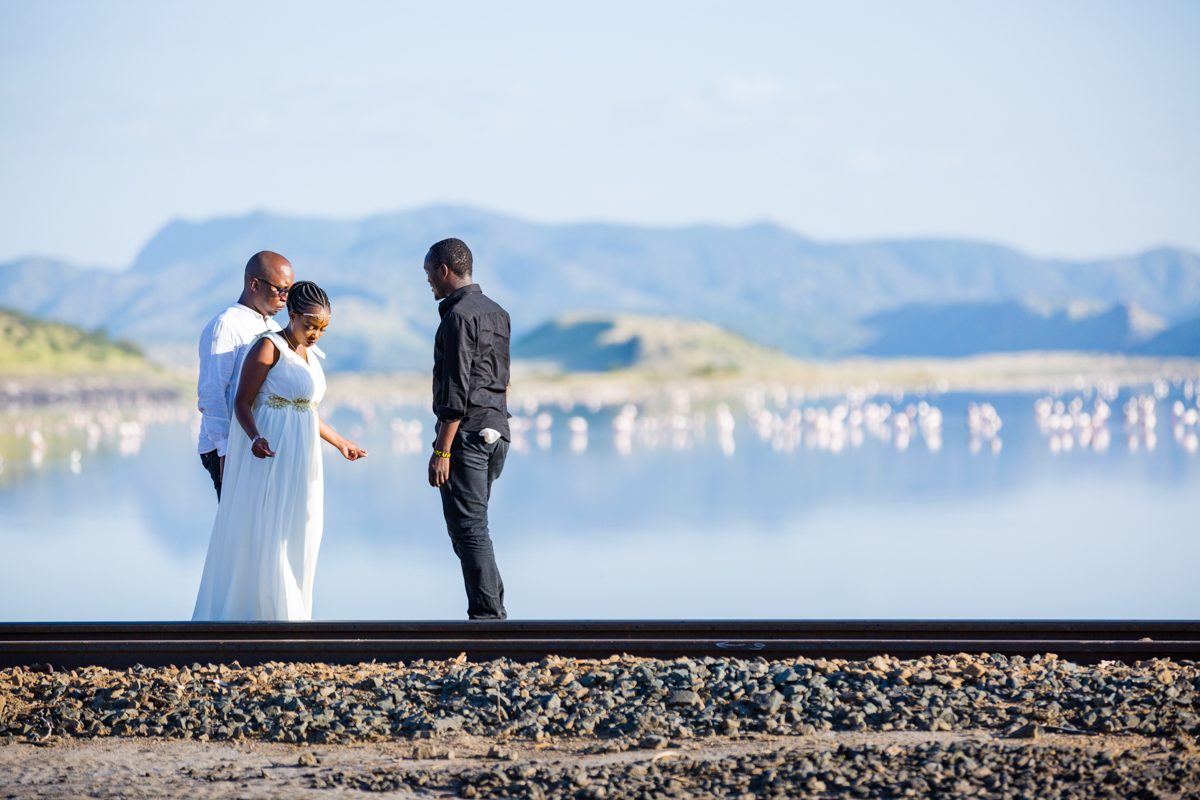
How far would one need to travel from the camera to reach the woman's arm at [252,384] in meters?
5.38

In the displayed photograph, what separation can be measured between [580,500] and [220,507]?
10317 millimetres

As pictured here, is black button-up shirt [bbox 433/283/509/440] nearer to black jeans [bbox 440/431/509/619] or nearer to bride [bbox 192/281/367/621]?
black jeans [bbox 440/431/509/619]

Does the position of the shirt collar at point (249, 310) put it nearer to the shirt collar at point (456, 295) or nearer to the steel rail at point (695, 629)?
the shirt collar at point (456, 295)

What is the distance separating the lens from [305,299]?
18.1ft

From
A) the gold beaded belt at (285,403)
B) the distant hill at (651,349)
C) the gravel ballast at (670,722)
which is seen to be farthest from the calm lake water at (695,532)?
the distant hill at (651,349)

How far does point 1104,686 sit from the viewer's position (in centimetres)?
452

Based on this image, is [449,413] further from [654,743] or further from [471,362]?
[654,743]

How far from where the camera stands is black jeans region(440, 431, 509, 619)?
5.49m

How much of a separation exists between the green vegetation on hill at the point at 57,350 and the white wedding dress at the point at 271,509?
48.2 metres

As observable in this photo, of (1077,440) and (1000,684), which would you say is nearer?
(1000,684)

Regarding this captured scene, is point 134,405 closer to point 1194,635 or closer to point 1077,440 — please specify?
point 1077,440

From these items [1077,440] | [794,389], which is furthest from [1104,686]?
[794,389]

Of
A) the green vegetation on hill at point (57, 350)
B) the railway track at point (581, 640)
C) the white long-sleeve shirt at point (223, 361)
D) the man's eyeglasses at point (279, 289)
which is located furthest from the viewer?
the green vegetation on hill at point (57, 350)

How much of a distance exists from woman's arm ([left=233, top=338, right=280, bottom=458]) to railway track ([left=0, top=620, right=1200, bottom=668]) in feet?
2.71
